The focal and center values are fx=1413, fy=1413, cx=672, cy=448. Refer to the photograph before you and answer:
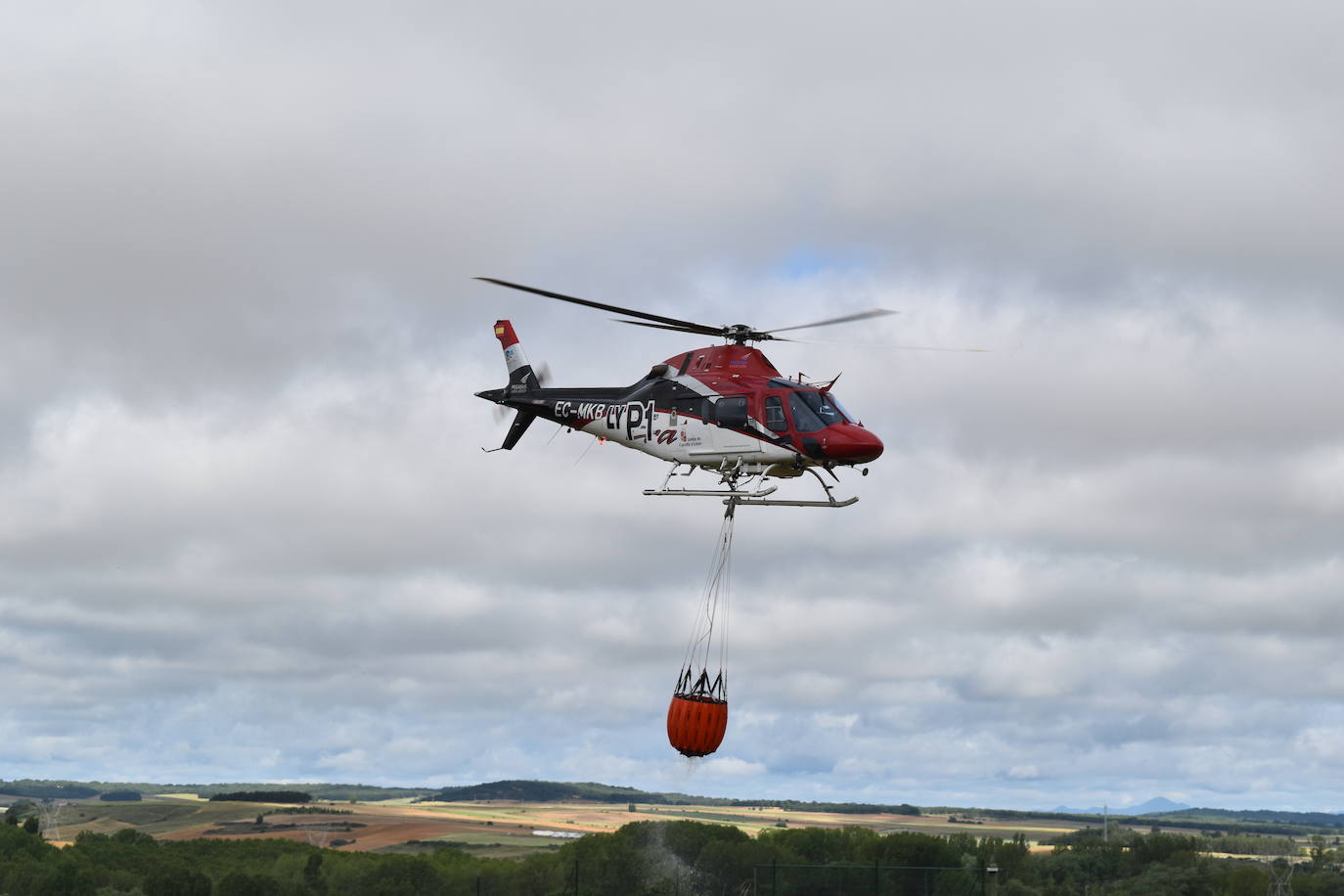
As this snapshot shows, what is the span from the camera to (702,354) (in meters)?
30.5

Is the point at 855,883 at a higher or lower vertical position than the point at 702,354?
lower

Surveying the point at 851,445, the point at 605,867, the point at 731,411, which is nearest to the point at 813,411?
the point at 851,445

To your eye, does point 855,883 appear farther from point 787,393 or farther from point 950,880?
point 787,393

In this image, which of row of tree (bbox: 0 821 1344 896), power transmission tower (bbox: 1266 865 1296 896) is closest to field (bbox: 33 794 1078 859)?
row of tree (bbox: 0 821 1344 896)

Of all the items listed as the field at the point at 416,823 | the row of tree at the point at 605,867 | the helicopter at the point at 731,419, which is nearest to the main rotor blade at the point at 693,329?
the helicopter at the point at 731,419

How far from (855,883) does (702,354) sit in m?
19.8

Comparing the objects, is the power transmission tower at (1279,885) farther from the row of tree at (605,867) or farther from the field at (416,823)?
the field at (416,823)

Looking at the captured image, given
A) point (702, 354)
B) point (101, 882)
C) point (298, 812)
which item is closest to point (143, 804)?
point (298, 812)

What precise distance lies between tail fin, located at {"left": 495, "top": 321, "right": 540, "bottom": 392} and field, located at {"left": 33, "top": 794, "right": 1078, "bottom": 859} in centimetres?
6942

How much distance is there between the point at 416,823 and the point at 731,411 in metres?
143

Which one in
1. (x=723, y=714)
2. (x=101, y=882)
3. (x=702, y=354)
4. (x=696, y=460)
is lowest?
(x=101, y=882)

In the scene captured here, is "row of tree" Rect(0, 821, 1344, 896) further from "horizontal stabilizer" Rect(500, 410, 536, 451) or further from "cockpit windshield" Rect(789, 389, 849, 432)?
"cockpit windshield" Rect(789, 389, 849, 432)

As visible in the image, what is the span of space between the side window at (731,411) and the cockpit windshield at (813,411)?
3.55 ft

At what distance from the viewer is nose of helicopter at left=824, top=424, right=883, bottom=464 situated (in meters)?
27.3
